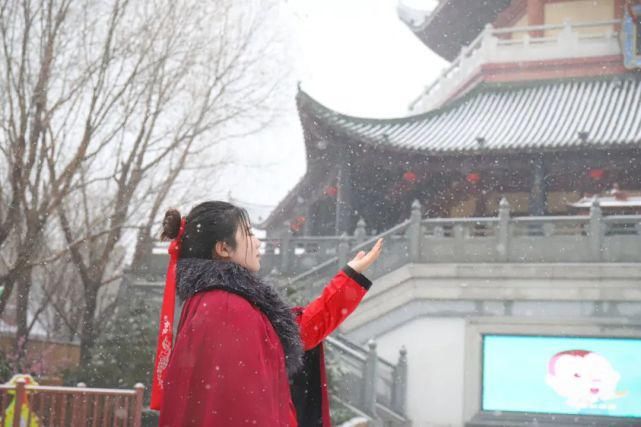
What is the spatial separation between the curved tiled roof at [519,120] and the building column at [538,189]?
313 millimetres

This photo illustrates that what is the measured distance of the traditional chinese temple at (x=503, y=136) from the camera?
13219 millimetres

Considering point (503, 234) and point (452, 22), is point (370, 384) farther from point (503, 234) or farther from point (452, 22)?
point (452, 22)

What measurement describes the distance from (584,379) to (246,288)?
30.3 ft

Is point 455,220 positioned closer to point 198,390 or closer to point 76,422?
point 76,422

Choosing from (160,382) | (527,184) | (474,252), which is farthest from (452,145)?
(160,382)

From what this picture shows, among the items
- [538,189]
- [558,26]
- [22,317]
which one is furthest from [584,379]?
[22,317]

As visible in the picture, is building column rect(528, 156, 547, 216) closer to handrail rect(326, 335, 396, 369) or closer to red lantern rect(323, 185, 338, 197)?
handrail rect(326, 335, 396, 369)

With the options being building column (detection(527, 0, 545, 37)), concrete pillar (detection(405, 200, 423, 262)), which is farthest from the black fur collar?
building column (detection(527, 0, 545, 37))

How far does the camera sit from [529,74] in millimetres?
15875

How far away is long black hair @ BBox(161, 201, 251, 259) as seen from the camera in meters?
2.33

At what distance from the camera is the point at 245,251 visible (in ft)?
7.70

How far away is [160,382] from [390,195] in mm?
12634

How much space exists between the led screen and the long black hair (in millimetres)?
9121

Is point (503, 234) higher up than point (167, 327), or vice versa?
point (503, 234)
